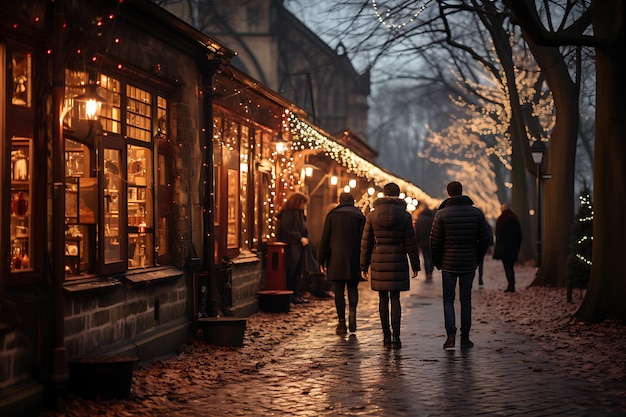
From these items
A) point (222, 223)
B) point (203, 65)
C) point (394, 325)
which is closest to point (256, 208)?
point (222, 223)

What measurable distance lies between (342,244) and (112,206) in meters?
3.98

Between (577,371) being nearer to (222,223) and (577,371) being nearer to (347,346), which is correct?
(347,346)

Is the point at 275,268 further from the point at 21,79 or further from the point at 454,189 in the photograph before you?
the point at 21,79

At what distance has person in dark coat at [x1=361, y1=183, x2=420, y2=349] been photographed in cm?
1327

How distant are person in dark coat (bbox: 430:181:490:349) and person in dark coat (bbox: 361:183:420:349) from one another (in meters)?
0.35

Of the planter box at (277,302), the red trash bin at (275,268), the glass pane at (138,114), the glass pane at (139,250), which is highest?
the glass pane at (138,114)

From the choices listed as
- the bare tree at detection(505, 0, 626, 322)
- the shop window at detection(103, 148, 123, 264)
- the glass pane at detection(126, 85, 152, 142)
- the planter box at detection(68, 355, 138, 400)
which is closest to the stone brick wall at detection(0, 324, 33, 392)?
the planter box at detection(68, 355, 138, 400)

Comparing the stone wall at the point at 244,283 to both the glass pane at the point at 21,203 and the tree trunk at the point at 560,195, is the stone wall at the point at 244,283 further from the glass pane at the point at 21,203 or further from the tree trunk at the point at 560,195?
the tree trunk at the point at 560,195

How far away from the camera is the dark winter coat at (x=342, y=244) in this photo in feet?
48.0

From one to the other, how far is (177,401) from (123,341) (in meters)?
1.96

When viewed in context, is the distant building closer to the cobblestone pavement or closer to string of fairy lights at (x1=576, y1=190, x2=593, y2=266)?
string of fairy lights at (x1=576, y1=190, x2=593, y2=266)

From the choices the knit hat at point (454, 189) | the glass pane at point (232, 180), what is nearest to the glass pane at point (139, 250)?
the knit hat at point (454, 189)

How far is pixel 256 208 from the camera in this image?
64.7 feet

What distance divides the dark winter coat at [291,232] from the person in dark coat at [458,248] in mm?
6971
